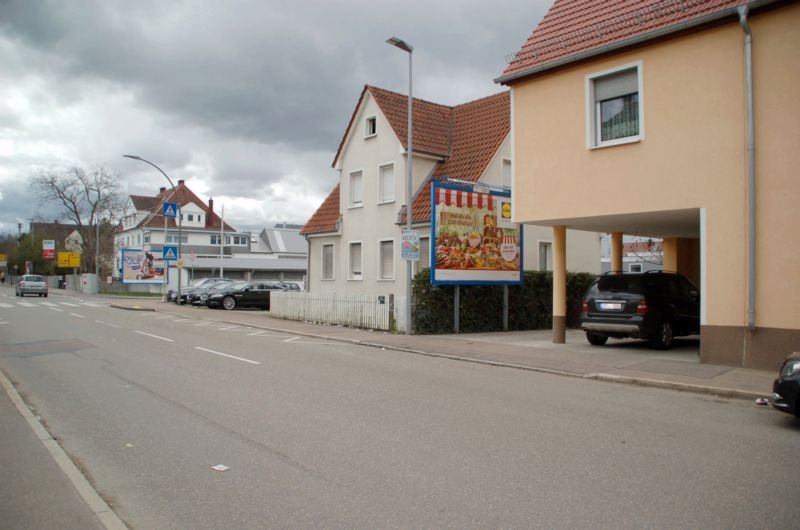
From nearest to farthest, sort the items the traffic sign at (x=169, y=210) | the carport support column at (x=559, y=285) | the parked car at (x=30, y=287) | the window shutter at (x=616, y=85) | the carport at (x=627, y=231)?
the carport at (x=627, y=231), the window shutter at (x=616, y=85), the carport support column at (x=559, y=285), the traffic sign at (x=169, y=210), the parked car at (x=30, y=287)

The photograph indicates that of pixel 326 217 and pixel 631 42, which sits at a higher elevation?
pixel 631 42

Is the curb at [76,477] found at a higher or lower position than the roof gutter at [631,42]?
lower

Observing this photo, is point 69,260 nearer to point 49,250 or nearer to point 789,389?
point 49,250

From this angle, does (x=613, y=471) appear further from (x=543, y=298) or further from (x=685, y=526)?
(x=543, y=298)

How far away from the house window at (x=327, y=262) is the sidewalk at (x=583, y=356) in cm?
744

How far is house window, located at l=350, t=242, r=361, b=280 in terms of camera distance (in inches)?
1027

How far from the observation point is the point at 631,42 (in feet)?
42.8

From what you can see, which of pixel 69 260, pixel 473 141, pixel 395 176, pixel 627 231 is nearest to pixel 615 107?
pixel 627 231

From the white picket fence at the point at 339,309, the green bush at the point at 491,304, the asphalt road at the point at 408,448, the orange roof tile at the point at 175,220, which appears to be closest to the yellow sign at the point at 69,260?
the orange roof tile at the point at 175,220

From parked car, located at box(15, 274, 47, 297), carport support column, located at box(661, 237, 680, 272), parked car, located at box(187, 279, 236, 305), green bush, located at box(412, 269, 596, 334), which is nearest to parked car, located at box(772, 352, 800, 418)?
green bush, located at box(412, 269, 596, 334)

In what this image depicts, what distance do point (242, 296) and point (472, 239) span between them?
17.1m

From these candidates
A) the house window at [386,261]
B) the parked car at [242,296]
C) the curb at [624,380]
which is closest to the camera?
the curb at [624,380]

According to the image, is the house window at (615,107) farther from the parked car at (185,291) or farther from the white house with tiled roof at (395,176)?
the parked car at (185,291)

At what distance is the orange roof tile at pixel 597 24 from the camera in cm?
1236
